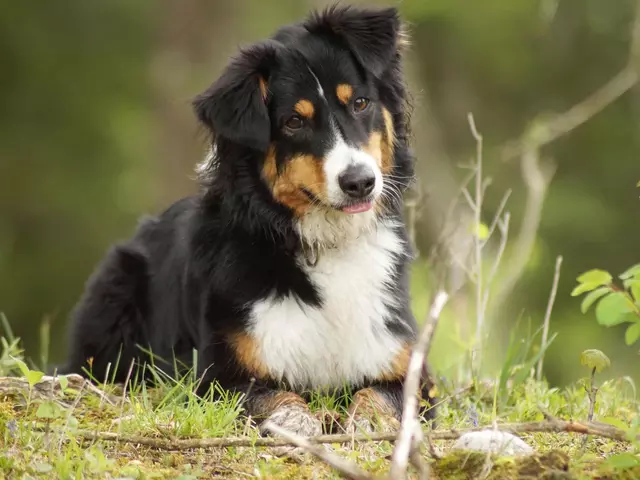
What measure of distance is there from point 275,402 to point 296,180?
991 mm

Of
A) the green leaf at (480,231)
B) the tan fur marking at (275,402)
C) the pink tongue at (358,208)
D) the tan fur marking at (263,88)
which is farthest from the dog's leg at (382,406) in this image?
the tan fur marking at (263,88)

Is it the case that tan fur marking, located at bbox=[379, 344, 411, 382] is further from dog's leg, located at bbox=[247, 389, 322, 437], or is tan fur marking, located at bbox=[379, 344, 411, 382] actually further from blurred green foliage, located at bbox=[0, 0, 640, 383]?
blurred green foliage, located at bbox=[0, 0, 640, 383]

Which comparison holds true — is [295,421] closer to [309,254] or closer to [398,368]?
[398,368]

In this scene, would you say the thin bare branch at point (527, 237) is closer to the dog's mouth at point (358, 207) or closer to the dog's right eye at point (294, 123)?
the dog's mouth at point (358, 207)

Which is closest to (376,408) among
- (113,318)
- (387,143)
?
(387,143)

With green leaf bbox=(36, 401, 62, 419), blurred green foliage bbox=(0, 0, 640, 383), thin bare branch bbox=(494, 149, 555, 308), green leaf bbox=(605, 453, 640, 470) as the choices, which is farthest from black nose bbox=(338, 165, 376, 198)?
blurred green foliage bbox=(0, 0, 640, 383)

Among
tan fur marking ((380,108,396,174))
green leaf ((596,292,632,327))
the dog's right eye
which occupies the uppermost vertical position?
the dog's right eye

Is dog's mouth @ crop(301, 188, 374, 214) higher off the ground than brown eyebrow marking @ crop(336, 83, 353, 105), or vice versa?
brown eyebrow marking @ crop(336, 83, 353, 105)

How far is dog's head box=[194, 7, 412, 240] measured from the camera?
14.6 ft

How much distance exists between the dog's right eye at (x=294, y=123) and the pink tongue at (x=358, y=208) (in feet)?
1.43

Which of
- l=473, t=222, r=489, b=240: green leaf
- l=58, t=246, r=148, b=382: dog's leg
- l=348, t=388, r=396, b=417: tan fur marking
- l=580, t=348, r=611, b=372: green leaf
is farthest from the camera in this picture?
l=58, t=246, r=148, b=382: dog's leg

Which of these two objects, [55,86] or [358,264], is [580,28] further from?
[358,264]

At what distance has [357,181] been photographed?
4.34 metres

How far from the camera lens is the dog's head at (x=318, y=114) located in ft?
14.6
